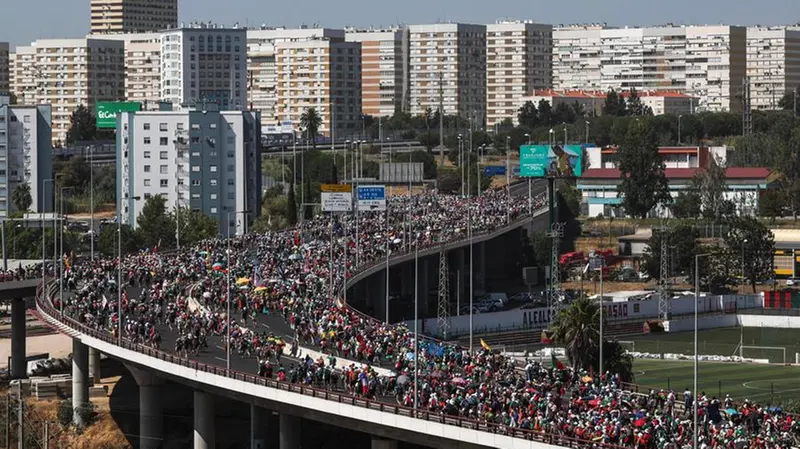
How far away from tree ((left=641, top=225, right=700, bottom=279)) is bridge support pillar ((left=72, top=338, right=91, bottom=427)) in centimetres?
5856

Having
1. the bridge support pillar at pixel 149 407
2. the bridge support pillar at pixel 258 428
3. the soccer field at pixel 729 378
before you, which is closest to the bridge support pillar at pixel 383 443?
the bridge support pillar at pixel 258 428

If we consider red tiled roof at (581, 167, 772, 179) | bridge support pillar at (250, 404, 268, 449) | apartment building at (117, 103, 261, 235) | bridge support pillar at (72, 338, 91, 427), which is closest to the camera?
bridge support pillar at (250, 404, 268, 449)

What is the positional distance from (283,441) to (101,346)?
1243cm

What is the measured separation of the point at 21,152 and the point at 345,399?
129632mm

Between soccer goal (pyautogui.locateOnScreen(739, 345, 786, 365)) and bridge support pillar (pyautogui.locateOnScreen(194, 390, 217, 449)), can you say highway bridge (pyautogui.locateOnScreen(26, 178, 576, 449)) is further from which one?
soccer goal (pyautogui.locateOnScreen(739, 345, 786, 365))

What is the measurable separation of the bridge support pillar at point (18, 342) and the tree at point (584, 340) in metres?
33.5

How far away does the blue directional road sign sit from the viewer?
11581 cm

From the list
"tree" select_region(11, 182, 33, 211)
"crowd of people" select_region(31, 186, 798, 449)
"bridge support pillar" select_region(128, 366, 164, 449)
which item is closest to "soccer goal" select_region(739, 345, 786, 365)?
"crowd of people" select_region(31, 186, 798, 449)

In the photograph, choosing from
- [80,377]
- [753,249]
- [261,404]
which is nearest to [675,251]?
[753,249]

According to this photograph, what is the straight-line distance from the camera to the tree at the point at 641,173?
156587 millimetres

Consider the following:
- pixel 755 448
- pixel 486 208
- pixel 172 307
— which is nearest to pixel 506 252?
pixel 486 208

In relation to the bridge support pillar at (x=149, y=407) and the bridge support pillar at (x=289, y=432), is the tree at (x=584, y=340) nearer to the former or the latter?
the bridge support pillar at (x=289, y=432)

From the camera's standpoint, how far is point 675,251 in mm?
130000

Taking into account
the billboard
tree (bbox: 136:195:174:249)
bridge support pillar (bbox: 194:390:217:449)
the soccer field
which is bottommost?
the soccer field
